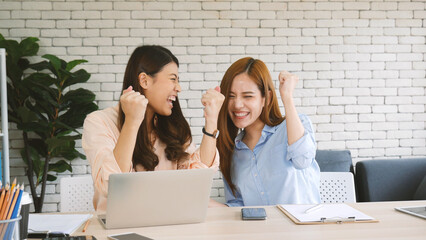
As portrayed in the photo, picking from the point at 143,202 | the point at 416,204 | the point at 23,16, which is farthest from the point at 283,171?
the point at 23,16

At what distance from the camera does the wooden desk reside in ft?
4.24

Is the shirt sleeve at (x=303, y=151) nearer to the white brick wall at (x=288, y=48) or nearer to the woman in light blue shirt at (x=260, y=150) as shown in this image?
the woman in light blue shirt at (x=260, y=150)

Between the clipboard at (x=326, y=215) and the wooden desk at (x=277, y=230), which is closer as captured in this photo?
the wooden desk at (x=277, y=230)

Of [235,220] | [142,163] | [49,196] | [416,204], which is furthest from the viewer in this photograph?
[49,196]

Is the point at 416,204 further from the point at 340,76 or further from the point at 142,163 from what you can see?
the point at 340,76

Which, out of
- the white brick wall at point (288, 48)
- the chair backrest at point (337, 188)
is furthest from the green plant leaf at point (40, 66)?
the chair backrest at point (337, 188)

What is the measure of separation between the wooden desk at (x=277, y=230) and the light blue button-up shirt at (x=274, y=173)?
0.50 meters

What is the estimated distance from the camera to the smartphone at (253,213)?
1500 mm

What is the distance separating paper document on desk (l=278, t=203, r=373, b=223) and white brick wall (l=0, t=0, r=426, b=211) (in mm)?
2137

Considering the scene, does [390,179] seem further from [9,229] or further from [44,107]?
[9,229]

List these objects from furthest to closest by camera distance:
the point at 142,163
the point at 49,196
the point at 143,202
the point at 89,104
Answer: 1. the point at 49,196
2. the point at 89,104
3. the point at 142,163
4. the point at 143,202

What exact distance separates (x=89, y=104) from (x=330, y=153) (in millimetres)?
2070

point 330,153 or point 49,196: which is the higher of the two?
point 330,153

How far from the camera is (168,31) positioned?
12.0ft
